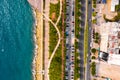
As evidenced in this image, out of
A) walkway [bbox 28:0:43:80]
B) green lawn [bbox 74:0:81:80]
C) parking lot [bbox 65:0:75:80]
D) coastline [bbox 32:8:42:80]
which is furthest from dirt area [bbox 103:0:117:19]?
coastline [bbox 32:8:42:80]

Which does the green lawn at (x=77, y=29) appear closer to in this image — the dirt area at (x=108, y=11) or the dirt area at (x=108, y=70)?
the dirt area at (x=108, y=70)

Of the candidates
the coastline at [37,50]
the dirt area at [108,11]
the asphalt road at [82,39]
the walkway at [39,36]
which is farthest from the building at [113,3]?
the coastline at [37,50]

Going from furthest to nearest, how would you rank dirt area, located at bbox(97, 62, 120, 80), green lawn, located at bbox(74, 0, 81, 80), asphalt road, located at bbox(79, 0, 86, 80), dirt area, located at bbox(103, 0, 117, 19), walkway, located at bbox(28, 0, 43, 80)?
1. walkway, located at bbox(28, 0, 43, 80)
2. asphalt road, located at bbox(79, 0, 86, 80)
3. green lawn, located at bbox(74, 0, 81, 80)
4. dirt area, located at bbox(97, 62, 120, 80)
5. dirt area, located at bbox(103, 0, 117, 19)

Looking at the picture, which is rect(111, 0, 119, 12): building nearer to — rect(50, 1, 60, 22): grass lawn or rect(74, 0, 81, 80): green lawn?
rect(74, 0, 81, 80): green lawn

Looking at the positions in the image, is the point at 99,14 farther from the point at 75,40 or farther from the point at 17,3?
the point at 17,3

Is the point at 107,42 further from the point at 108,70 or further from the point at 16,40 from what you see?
the point at 16,40

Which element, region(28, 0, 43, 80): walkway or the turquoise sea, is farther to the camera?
the turquoise sea

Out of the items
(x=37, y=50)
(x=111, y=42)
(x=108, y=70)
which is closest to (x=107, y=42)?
(x=111, y=42)
